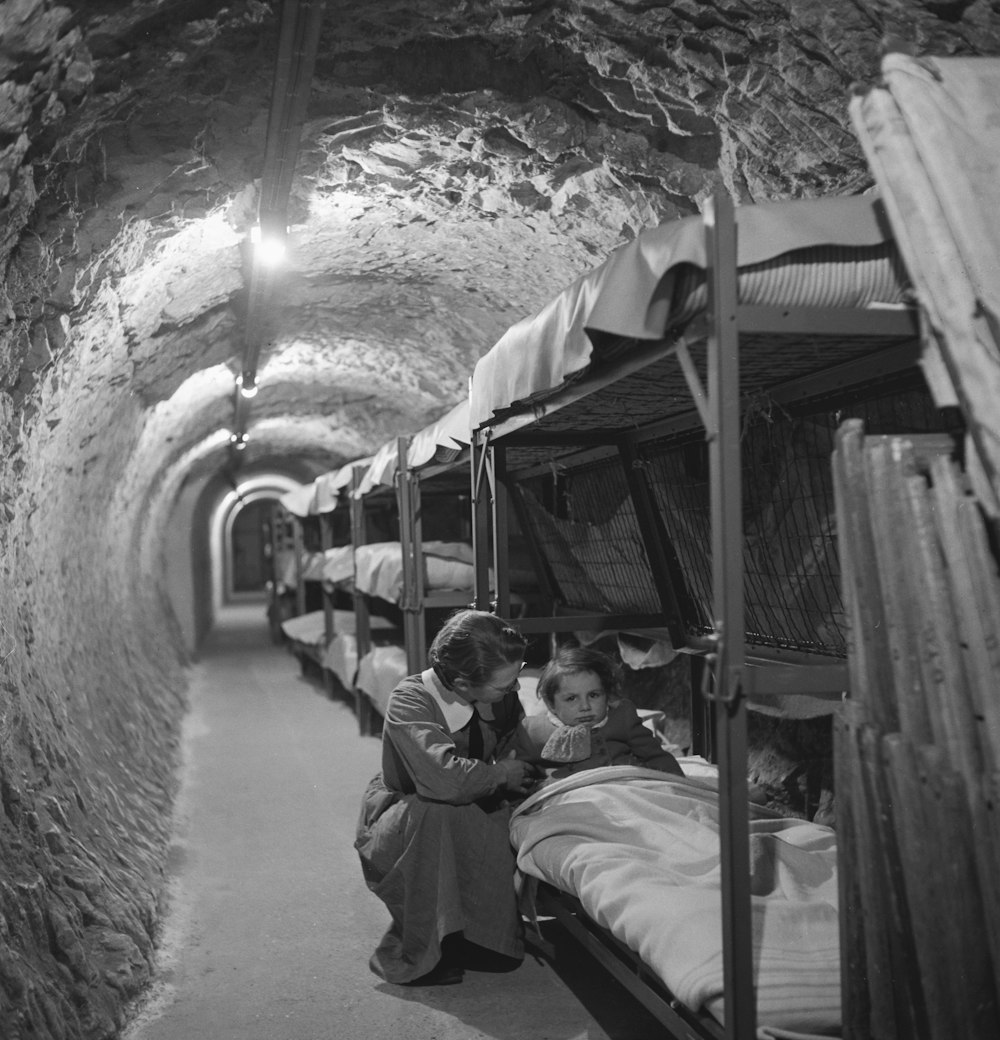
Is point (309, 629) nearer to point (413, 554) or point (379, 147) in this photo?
point (413, 554)

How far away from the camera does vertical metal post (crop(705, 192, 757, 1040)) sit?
2.34 meters

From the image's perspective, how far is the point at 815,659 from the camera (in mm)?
4039

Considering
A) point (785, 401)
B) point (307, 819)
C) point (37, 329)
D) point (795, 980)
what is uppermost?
point (37, 329)

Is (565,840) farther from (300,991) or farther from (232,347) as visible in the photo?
(232,347)

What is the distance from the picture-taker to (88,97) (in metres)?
3.56

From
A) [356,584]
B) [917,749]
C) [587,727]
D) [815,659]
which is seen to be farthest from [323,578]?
[917,749]

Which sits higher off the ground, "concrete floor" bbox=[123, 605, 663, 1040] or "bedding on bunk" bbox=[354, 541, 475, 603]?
"bedding on bunk" bbox=[354, 541, 475, 603]

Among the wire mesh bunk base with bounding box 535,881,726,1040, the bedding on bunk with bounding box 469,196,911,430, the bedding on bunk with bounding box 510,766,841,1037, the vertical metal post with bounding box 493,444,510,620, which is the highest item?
the bedding on bunk with bounding box 469,196,911,430

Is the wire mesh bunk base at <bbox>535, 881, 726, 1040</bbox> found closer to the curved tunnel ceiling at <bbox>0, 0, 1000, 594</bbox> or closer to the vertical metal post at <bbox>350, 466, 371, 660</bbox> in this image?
the curved tunnel ceiling at <bbox>0, 0, 1000, 594</bbox>

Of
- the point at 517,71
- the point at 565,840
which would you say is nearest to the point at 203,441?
the point at 517,71

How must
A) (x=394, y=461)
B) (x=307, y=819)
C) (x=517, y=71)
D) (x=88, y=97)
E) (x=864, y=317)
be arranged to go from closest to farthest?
1. (x=864, y=317)
2. (x=88, y=97)
3. (x=517, y=71)
4. (x=307, y=819)
5. (x=394, y=461)

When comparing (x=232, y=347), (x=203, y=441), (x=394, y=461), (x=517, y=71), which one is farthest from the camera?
(x=203, y=441)

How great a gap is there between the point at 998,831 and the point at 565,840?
1.64 meters

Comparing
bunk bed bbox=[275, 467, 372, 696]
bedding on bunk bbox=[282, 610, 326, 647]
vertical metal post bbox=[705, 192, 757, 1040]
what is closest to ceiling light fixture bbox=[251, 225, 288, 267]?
vertical metal post bbox=[705, 192, 757, 1040]
